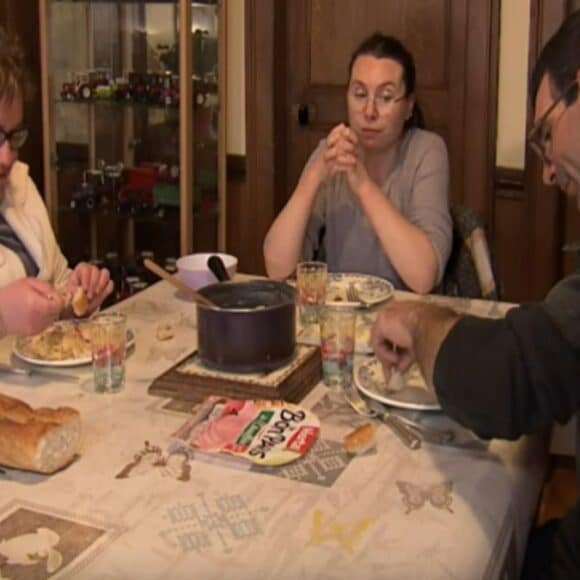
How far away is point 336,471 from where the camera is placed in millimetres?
1320

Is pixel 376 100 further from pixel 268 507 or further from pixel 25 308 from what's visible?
pixel 268 507

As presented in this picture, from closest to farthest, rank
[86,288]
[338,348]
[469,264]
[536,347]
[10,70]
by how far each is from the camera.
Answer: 1. [536,347]
2. [338,348]
3. [10,70]
4. [86,288]
5. [469,264]

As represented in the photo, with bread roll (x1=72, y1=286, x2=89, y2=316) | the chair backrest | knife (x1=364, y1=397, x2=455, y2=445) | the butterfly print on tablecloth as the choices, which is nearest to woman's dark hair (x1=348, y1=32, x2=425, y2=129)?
the chair backrest

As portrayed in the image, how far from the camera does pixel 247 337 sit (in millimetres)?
1572

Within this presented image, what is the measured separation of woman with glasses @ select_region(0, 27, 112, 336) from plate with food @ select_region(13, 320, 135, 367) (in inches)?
2.9

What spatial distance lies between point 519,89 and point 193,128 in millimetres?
1189

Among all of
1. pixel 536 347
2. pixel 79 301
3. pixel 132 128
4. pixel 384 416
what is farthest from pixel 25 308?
pixel 132 128

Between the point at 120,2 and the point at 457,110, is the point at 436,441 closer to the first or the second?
the point at 457,110

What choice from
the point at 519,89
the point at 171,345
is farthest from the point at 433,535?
the point at 519,89

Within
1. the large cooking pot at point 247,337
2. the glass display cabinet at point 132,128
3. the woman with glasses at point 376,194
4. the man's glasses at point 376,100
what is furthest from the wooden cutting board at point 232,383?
the glass display cabinet at point 132,128

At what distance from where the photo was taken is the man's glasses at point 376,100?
2.38 meters

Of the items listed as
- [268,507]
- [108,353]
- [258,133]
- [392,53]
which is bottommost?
[268,507]

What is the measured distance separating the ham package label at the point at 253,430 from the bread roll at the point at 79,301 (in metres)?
0.44

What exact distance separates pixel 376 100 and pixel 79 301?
37.7 inches
